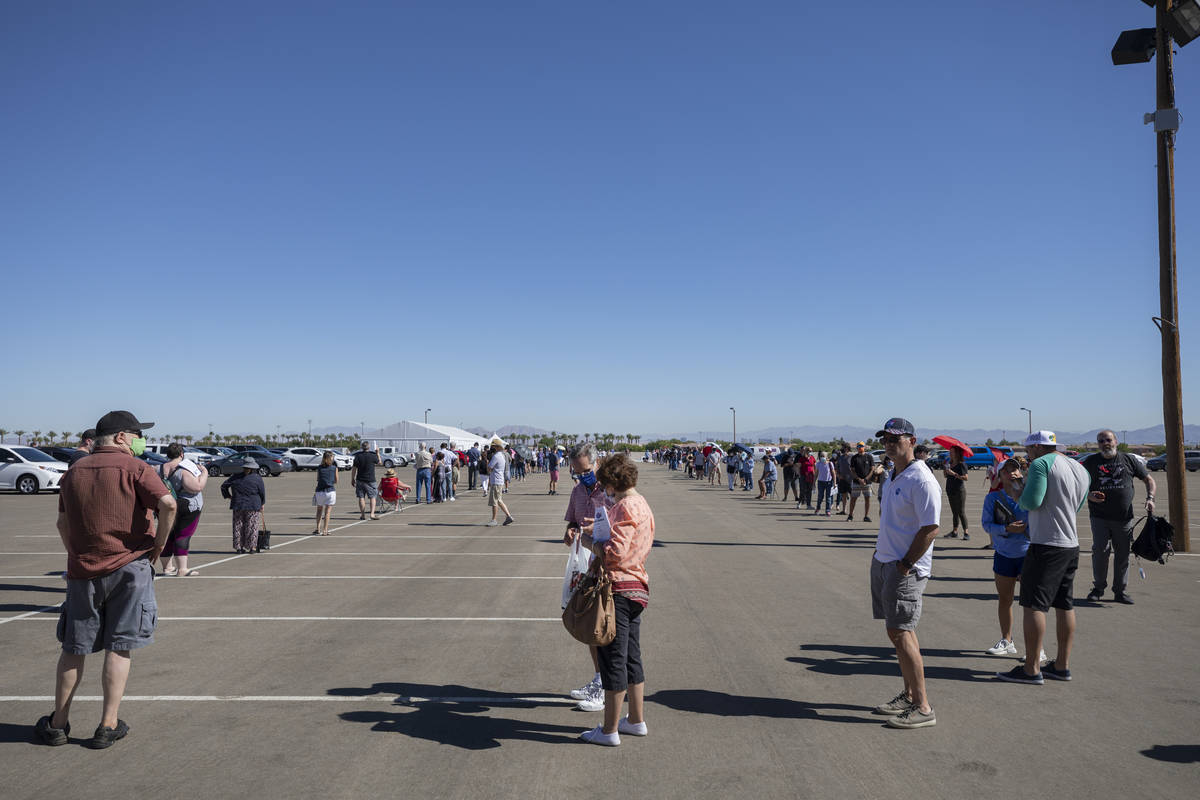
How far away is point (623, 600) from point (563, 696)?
4.11 ft

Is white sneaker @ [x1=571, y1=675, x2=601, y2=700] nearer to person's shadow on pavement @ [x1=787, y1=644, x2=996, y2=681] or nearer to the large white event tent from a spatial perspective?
person's shadow on pavement @ [x1=787, y1=644, x2=996, y2=681]

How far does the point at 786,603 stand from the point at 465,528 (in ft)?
30.5

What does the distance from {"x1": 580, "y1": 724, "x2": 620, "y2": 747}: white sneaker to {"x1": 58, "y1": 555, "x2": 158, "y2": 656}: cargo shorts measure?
2.54 meters

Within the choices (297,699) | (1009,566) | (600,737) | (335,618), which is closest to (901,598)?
(600,737)

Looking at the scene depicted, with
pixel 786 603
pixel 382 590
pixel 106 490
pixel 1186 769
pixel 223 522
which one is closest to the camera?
pixel 1186 769

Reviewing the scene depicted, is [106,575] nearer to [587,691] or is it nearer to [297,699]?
[297,699]

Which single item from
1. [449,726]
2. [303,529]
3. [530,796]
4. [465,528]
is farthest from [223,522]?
[530,796]

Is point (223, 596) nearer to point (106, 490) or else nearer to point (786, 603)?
point (106, 490)

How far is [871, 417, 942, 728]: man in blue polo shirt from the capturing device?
4.79 m

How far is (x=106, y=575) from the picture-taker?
447 centimetres

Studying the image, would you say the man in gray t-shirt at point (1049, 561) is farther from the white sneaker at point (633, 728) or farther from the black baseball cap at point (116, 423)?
the black baseball cap at point (116, 423)

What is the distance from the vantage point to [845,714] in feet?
16.6

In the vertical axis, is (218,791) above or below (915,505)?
below

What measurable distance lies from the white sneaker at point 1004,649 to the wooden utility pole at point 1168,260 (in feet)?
28.5
